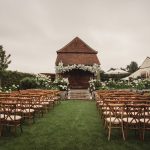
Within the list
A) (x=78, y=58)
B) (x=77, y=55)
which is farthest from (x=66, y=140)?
(x=77, y=55)

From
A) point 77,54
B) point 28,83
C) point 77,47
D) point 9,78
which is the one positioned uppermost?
point 77,47

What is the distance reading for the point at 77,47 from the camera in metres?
41.2

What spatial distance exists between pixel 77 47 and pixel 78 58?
2189 mm

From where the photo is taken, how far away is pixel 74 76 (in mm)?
36250

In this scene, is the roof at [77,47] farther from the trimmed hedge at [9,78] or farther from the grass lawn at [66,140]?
the grass lawn at [66,140]

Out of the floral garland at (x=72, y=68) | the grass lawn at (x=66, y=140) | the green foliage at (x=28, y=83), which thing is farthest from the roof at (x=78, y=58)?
the grass lawn at (x=66, y=140)

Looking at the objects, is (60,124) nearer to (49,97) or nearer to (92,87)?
(49,97)

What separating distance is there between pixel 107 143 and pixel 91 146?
575 millimetres

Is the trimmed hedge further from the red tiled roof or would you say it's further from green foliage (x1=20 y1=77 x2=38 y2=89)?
the red tiled roof

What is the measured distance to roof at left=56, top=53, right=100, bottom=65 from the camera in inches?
1551

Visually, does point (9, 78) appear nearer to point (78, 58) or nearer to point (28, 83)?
point (28, 83)

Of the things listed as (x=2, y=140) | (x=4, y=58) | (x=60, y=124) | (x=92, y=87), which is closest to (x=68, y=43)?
(x=4, y=58)

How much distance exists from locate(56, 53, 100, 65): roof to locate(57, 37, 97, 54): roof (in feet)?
1.71

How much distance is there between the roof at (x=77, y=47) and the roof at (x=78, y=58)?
1.71 ft
